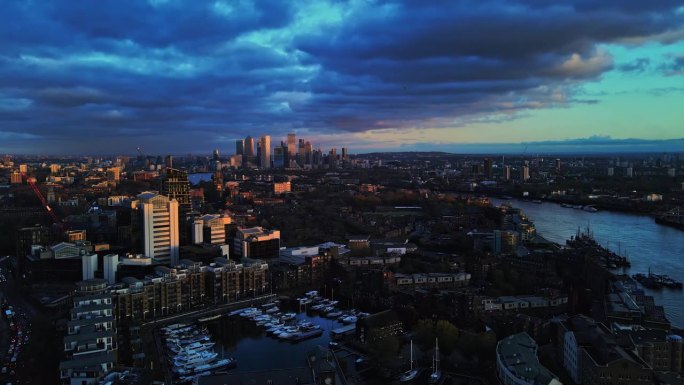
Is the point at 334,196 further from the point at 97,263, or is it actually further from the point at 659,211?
the point at 97,263

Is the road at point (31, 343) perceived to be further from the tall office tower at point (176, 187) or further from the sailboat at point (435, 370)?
the tall office tower at point (176, 187)

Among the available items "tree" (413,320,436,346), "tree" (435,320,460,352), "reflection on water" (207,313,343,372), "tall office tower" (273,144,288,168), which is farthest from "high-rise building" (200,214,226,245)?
"tall office tower" (273,144,288,168)

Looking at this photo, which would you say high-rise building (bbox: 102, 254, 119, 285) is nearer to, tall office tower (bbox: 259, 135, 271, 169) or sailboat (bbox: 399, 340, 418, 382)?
sailboat (bbox: 399, 340, 418, 382)

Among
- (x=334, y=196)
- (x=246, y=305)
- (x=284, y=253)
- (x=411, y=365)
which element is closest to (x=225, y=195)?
(x=334, y=196)

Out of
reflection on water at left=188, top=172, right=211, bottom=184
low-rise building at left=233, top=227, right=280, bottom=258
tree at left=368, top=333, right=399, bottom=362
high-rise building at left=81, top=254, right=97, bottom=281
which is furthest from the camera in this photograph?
reflection on water at left=188, top=172, right=211, bottom=184

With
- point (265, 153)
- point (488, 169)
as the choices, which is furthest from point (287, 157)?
point (488, 169)

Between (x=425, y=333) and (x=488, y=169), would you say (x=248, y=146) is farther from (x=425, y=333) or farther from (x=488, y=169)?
(x=425, y=333)
